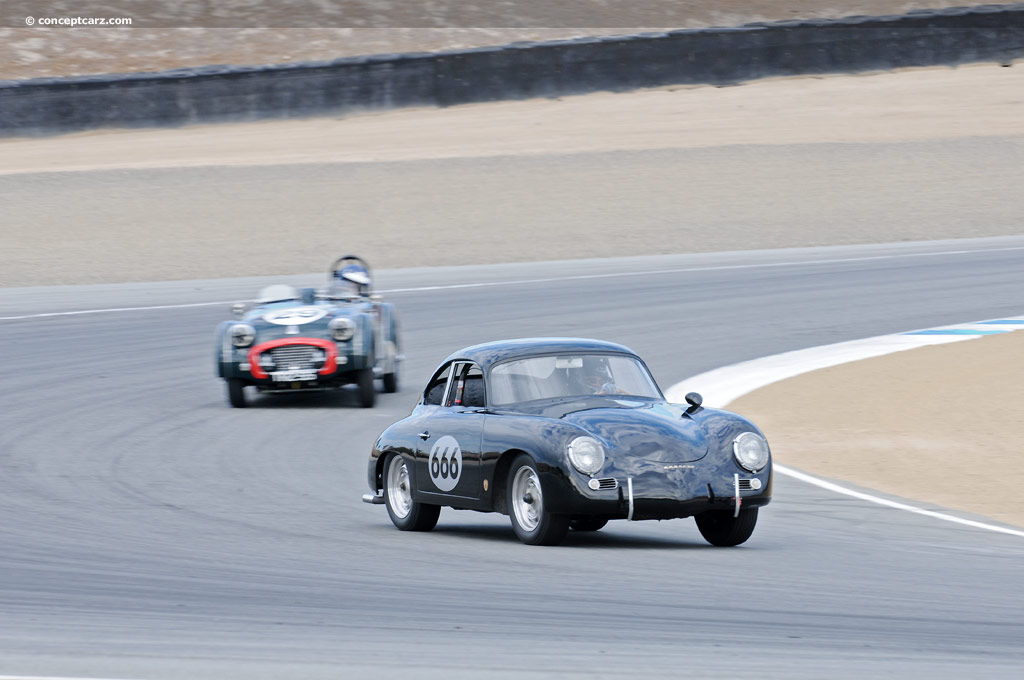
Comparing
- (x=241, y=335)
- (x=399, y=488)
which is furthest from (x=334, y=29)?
(x=399, y=488)

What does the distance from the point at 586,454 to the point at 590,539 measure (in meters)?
1.04

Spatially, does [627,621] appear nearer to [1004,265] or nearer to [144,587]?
[144,587]

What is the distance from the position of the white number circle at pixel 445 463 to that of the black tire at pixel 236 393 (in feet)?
20.5

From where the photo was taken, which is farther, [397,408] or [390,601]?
[397,408]

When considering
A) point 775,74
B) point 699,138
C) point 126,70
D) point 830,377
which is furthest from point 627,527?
point 126,70

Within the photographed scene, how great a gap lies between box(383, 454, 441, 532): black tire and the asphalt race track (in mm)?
125

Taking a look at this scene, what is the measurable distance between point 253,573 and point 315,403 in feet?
26.8

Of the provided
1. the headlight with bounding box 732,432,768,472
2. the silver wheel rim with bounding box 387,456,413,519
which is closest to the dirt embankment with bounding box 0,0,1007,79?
the silver wheel rim with bounding box 387,456,413,519

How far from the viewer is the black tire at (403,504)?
9.71 metres

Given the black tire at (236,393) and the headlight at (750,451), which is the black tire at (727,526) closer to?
the headlight at (750,451)

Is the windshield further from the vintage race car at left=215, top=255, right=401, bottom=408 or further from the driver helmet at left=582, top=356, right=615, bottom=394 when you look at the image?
the vintage race car at left=215, top=255, right=401, bottom=408

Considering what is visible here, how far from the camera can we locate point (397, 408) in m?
15.5

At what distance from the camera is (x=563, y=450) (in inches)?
328

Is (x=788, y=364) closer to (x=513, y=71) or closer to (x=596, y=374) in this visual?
(x=596, y=374)
